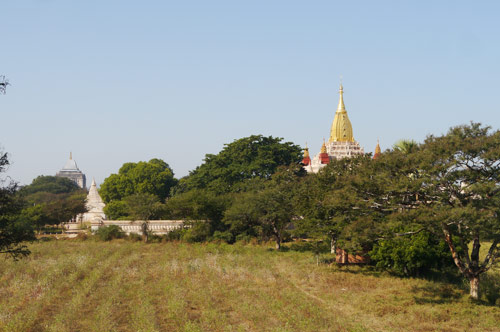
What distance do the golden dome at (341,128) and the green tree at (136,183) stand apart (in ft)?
113

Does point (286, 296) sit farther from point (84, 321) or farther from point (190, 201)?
point (190, 201)

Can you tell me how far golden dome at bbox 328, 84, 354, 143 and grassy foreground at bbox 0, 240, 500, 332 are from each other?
218 ft

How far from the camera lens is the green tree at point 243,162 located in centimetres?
5994

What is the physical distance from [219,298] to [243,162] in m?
42.8

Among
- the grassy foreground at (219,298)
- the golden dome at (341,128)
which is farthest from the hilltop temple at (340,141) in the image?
the grassy foreground at (219,298)

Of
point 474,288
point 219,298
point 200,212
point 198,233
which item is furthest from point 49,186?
point 474,288

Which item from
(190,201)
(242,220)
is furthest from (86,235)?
(242,220)

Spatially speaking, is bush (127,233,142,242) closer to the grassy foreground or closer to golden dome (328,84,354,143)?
the grassy foreground

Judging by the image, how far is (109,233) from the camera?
44656mm

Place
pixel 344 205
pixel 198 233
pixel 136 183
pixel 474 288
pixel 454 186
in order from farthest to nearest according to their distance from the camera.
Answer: pixel 136 183, pixel 198 233, pixel 344 205, pixel 474 288, pixel 454 186

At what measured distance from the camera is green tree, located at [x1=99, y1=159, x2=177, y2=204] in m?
76.5

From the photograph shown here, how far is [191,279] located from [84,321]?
7.79 meters

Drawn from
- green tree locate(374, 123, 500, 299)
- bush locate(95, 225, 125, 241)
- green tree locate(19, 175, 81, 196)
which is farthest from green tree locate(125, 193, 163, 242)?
green tree locate(19, 175, 81, 196)

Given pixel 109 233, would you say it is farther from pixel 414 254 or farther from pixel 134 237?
pixel 414 254
